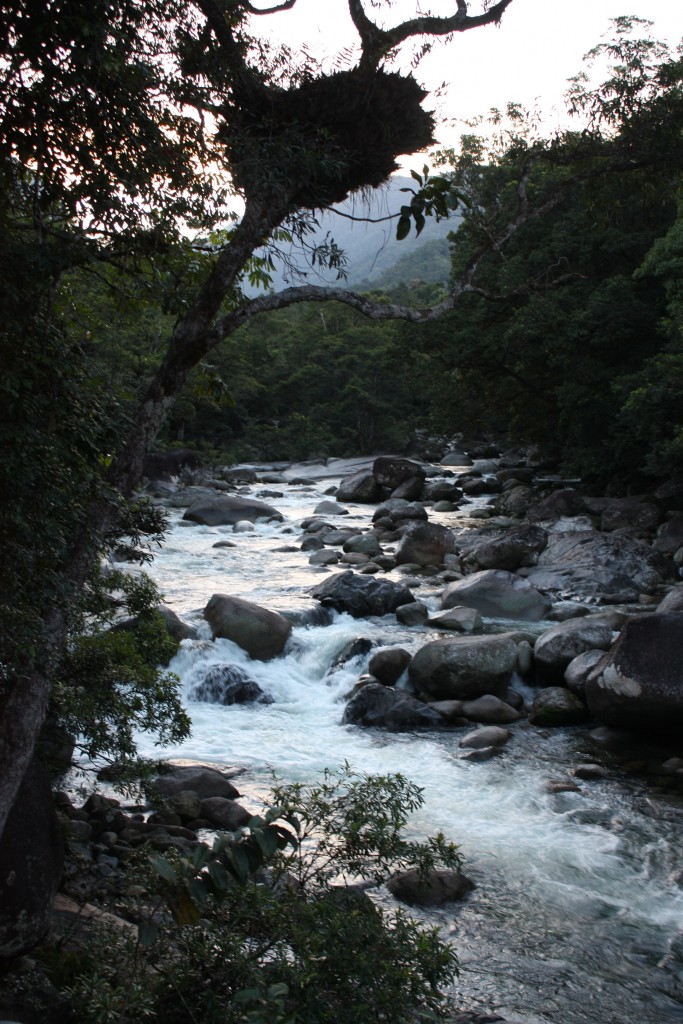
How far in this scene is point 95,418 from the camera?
407 centimetres

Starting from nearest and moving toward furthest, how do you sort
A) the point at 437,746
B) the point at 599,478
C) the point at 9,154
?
the point at 9,154
the point at 437,746
the point at 599,478

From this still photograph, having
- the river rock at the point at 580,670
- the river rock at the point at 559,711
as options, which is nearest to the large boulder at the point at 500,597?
the river rock at the point at 580,670

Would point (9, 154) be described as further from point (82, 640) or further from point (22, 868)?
point (22, 868)

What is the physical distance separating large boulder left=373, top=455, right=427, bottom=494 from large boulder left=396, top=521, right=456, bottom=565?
8.39 m

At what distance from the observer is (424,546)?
15641 mm

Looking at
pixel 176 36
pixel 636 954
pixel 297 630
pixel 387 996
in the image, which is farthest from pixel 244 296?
pixel 297 630

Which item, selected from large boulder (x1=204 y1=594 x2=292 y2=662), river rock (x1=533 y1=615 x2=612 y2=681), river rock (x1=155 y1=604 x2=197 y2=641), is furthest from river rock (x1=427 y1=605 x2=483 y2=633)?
river rock (x1=155 y1=604 x2=197 y2=641)

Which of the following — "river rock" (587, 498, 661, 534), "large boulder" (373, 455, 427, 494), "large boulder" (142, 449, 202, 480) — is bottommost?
"river rock" (587, 498, 661, 534)

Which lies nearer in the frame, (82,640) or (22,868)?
(22,868)

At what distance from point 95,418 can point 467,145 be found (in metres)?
19.3

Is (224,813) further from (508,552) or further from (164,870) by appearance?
(508,552)

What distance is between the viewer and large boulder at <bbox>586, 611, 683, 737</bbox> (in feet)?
25.8

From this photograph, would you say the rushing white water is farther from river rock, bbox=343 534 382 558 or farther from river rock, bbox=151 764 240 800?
river rock, bbox=343 534 382 558

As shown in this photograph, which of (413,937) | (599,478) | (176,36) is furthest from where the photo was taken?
(599,478)
